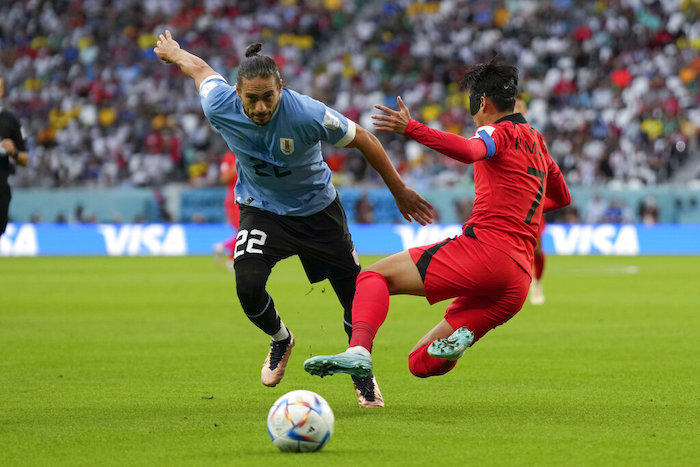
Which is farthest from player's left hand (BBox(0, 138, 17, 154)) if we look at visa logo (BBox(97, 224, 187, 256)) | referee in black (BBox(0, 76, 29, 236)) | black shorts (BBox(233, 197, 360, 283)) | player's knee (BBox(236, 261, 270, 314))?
visa logo (BBox(97, 224, 187, 256))

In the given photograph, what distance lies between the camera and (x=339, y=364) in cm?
576

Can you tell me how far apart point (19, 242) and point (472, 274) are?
76.6 ft

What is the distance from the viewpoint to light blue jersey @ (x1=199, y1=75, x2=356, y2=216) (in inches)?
265

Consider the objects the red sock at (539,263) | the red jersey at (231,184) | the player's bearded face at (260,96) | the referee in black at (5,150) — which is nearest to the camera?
the player's bearded face at (260,96)

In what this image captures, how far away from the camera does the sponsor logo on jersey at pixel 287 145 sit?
267 inches

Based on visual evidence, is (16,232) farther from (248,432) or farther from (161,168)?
(248,432)

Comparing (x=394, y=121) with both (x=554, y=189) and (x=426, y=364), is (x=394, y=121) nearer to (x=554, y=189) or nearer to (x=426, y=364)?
(x=554, y=189)

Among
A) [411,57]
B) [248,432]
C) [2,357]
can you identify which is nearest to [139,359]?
[2,357]

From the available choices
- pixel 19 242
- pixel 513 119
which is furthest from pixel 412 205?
pixel 19 242

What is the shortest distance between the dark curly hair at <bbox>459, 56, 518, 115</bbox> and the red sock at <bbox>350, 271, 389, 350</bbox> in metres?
1.25

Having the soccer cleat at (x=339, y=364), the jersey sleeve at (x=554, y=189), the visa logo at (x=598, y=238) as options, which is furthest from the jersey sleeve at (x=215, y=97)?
the visa logo at (x=598, y=238)

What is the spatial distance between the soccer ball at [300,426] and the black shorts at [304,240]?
5.39 ft

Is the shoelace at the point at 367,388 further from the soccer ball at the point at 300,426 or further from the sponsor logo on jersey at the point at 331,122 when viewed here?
the sponsor logo on jersey at the point at 331,122

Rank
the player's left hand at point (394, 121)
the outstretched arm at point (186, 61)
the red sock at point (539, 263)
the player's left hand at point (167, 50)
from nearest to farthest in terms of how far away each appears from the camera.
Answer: the player's left hand at point (394, 121)
the outstretched arm at point (186, 61)
the player's left hand at point (167, 50)
the red sock at point (539, 263)
